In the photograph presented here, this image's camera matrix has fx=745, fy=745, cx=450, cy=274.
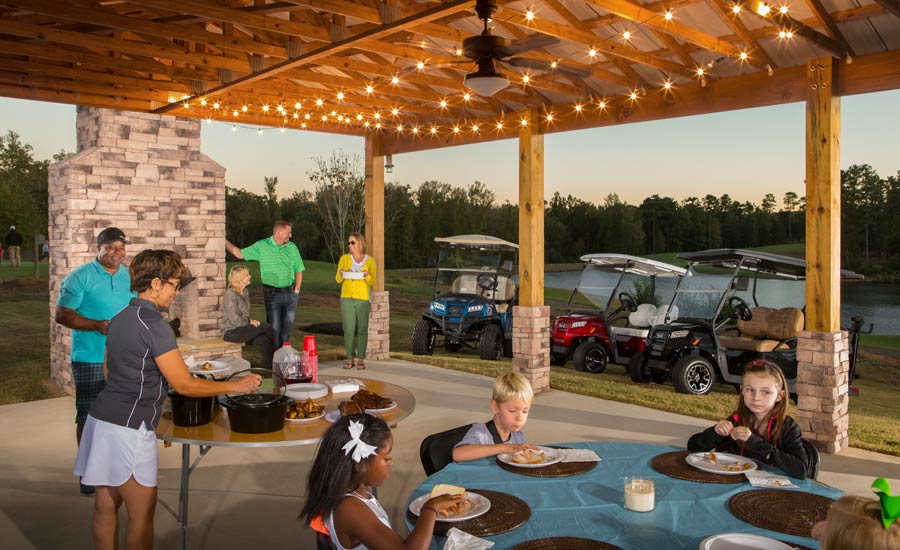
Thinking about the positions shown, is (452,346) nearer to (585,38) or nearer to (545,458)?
(585,38)

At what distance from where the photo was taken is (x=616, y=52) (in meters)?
5.67

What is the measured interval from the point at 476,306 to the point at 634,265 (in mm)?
2559

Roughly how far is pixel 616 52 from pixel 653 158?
58.6ft

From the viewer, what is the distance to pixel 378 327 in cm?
997

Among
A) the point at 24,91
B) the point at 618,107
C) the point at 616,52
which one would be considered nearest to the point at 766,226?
the point at 618,107

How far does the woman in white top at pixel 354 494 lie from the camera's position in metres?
2.08

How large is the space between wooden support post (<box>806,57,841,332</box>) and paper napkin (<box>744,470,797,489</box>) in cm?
357

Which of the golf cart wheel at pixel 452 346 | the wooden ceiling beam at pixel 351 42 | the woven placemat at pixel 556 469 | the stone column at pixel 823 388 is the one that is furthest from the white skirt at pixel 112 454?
the golf cart wheel at pixel 452 346

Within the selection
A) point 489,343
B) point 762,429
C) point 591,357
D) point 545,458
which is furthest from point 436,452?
point 489,343

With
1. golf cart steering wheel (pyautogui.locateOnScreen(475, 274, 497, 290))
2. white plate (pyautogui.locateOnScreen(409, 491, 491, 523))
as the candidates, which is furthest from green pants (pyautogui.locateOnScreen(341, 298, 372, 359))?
white plate (pyautogui.locateOnScreen(409, 491, 491, 523))

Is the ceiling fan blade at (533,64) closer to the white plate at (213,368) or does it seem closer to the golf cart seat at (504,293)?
the white plate at (213,368)

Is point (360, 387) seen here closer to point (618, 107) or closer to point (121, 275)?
point (121, 275)

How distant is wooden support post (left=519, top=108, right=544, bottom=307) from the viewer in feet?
25.7

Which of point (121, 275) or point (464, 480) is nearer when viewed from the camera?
point (464, 480)
